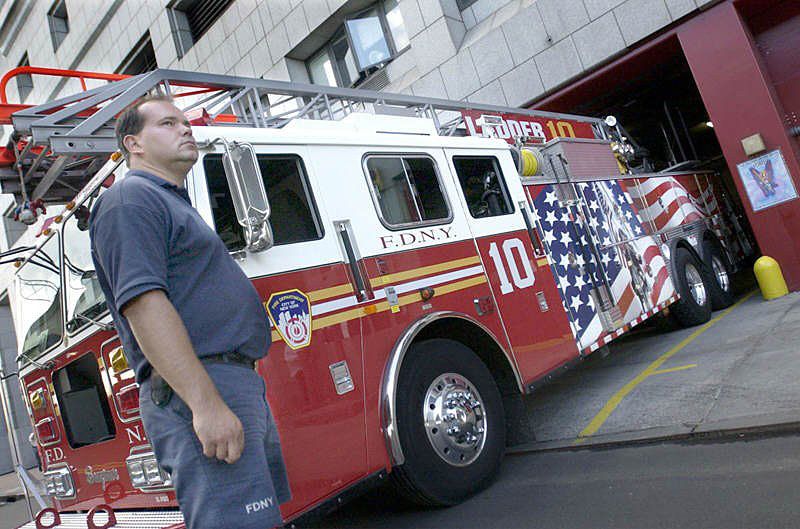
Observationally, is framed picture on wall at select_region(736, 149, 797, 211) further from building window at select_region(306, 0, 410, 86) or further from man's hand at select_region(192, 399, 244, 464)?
man's hand at select_region(192, 399, 244, 464)

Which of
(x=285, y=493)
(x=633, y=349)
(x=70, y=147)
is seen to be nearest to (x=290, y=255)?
(x=70, y=147)

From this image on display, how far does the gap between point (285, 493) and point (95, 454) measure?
228 centimetres

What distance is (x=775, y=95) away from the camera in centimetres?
901

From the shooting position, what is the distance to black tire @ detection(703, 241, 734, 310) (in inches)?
331

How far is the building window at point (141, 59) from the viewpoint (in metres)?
16.3

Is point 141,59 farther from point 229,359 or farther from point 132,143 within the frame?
point 229,359

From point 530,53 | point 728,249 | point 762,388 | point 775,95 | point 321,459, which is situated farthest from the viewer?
point 530,53

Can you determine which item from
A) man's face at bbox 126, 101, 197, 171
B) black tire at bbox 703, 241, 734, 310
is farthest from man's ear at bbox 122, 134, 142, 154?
black tire at bbox 703, 241, 734, 310

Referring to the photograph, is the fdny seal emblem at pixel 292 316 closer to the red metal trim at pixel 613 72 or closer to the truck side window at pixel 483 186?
the truck side window at pixel 483 186

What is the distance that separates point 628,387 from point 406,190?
2940 mm

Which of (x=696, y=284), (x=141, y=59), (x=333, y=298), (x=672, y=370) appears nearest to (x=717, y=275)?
(x=696, y=284)

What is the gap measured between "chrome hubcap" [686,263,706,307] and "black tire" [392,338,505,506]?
4671 mm

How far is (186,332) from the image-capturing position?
5.55 feet

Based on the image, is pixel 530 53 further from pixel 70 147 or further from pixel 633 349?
pixel 70 147
